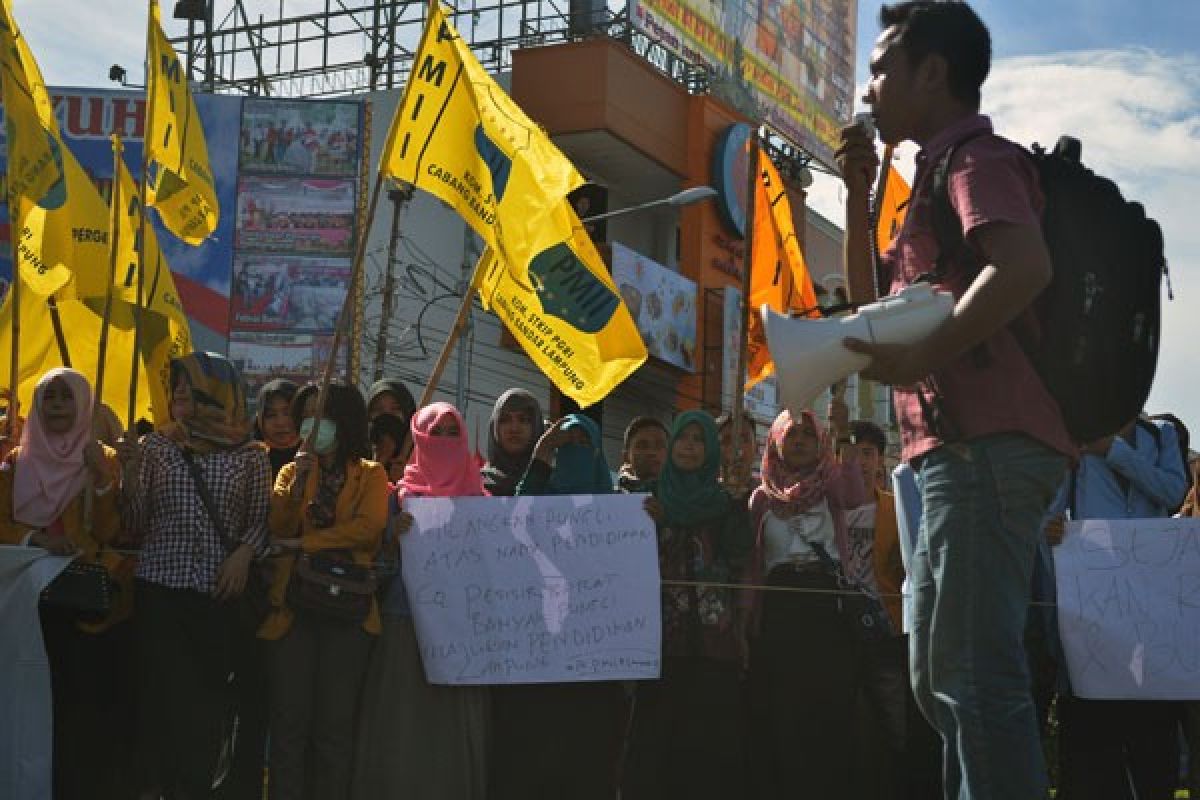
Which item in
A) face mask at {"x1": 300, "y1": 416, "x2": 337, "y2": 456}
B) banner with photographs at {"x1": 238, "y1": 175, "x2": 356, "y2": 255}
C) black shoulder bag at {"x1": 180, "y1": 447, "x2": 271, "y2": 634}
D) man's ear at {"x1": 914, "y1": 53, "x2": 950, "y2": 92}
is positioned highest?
banner with photographs at {"x1": 238, "y1": 175, "x2": 356, "y2": 255}

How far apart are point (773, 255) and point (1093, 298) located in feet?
21.2

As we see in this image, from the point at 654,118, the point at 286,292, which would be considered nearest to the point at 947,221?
the point at 286,292

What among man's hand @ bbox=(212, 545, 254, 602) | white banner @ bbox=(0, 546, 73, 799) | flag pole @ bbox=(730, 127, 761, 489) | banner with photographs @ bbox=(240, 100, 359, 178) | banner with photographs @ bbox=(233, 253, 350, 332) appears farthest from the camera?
banner with photographs @ bbox=(240, 100, 359, 178)

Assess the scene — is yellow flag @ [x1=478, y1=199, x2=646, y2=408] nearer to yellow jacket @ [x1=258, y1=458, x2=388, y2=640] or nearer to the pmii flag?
the pmii flag

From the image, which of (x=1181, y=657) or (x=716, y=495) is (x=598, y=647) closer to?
(x=716, y=495)

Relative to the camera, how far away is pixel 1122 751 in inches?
259

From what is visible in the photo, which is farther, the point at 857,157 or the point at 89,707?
the point at 89,707

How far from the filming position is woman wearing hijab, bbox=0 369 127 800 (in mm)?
6137

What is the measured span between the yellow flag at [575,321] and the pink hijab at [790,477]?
0.68 metres

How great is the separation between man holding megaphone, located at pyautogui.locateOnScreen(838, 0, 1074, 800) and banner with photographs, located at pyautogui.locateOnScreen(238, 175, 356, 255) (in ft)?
74.0

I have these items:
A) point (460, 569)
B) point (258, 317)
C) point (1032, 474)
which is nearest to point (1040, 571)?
point (460, 569)

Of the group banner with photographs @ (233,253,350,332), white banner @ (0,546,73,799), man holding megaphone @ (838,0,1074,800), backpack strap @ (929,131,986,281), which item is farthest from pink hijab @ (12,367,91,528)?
banner with photographs @ (233,253,350,332)

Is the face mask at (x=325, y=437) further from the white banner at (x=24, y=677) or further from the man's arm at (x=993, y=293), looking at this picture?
the man's arm at (x=993, y=293)

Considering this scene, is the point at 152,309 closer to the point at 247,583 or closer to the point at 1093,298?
the point at 247,583
